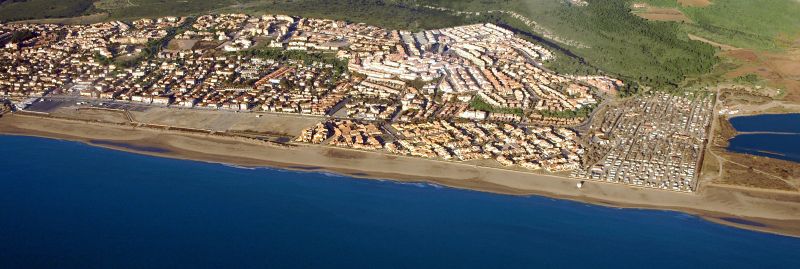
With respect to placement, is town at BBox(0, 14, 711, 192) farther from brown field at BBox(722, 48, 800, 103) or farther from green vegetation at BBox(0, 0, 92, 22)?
brown field at BBox(722, 48, 800, 103)

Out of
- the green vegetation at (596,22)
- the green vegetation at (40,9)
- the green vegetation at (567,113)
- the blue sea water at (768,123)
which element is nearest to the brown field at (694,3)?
the green vegetation at (596,22)

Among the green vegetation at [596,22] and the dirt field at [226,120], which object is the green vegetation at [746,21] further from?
the dirt field at [226,120]

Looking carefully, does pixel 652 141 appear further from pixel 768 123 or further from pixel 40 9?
pixel 40 9

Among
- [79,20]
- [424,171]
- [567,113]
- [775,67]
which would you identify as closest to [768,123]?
[567,113]

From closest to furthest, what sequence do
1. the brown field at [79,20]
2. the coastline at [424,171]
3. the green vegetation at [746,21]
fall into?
the coastline at [424,171], the green vegetation at [746,21], the brown field at [79,20]

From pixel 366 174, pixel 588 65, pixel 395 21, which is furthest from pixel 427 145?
pixel 395 21

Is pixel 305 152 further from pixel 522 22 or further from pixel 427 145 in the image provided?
pixel 522 22
